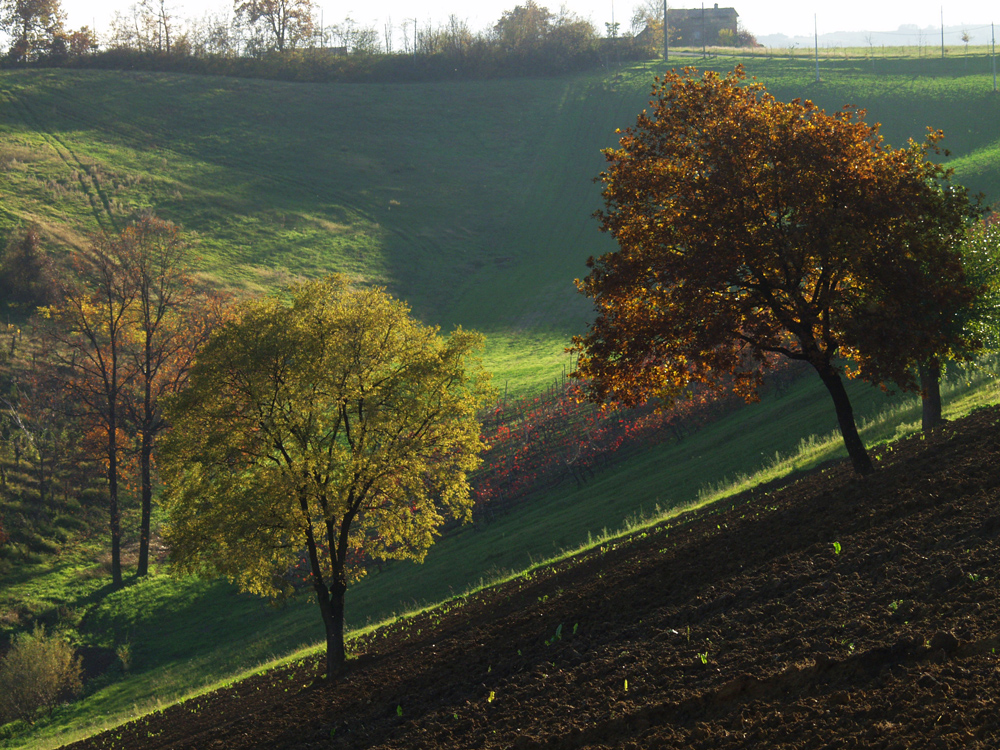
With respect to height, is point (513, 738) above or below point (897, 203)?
below

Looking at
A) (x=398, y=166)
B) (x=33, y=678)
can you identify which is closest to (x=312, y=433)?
(x=33, y=678)

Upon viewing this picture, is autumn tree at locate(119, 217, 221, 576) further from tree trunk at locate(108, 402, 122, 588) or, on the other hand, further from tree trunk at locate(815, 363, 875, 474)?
tree trunk at locate(815, 363, 875, 474)

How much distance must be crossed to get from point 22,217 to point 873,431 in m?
65.9

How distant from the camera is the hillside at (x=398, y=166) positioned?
239 ft

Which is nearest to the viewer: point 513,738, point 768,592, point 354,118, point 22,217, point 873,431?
point 513,738

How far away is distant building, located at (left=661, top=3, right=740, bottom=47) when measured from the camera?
539 ft

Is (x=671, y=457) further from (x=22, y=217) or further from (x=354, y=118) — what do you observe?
(x=354, y=118)

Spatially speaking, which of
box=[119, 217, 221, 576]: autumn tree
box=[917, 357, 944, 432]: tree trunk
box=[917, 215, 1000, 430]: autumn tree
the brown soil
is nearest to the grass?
box=[917, 357, 944, 432]: tree trunk

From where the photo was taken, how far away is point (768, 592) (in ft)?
36.2

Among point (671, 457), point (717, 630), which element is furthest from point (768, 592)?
point (671, 457)

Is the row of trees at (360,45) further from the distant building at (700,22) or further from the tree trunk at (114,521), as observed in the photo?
the tree trunk at (114,521)

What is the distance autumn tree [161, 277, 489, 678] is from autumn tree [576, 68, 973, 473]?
472 cm

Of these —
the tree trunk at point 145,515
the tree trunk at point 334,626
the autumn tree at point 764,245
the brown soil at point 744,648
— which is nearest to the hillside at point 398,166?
the tree trunk at point 145,515

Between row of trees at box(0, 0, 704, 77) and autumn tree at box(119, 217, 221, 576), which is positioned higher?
row of trees at box(0, 0, 704, 77)
